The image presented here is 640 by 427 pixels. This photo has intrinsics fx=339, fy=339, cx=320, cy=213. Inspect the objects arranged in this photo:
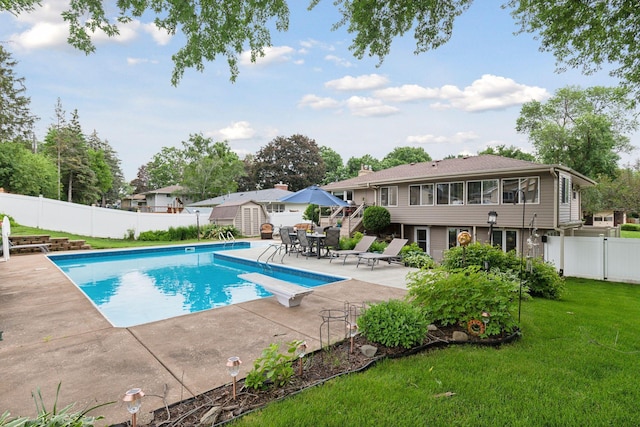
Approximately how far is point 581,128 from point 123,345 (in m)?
30.8

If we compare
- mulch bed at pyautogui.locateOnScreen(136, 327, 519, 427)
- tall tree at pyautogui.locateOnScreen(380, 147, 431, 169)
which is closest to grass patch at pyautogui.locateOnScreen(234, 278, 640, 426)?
mulch bed at pyautogui.locateOnScreen(136, 327, 519, 427)

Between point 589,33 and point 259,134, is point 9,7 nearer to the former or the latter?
point 589,33

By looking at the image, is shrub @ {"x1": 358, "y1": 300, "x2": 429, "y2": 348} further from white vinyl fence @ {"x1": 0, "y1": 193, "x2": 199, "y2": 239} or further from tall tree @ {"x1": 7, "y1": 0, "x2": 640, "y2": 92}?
white vinyl fence @ {"x1": 0, "y1": 193, "x2": 199, "y2": 239}

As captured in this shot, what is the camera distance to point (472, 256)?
27.3ft

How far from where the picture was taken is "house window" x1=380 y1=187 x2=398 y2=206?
18781 mm

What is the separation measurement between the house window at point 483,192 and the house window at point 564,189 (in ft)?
7.46

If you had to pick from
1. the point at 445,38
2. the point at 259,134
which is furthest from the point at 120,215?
the point at 259,134

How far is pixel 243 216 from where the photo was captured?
923 inches

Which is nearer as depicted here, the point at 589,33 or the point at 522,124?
the point at 589,33

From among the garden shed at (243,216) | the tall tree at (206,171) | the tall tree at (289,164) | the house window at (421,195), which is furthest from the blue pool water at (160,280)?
the tall tree at (289,164)

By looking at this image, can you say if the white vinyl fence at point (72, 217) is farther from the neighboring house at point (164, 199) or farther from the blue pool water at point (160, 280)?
the neighboring house at point (164, 199)

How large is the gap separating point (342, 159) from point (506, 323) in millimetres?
56282

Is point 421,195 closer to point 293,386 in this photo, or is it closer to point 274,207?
point 293,386

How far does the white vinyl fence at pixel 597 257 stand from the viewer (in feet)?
35.2
